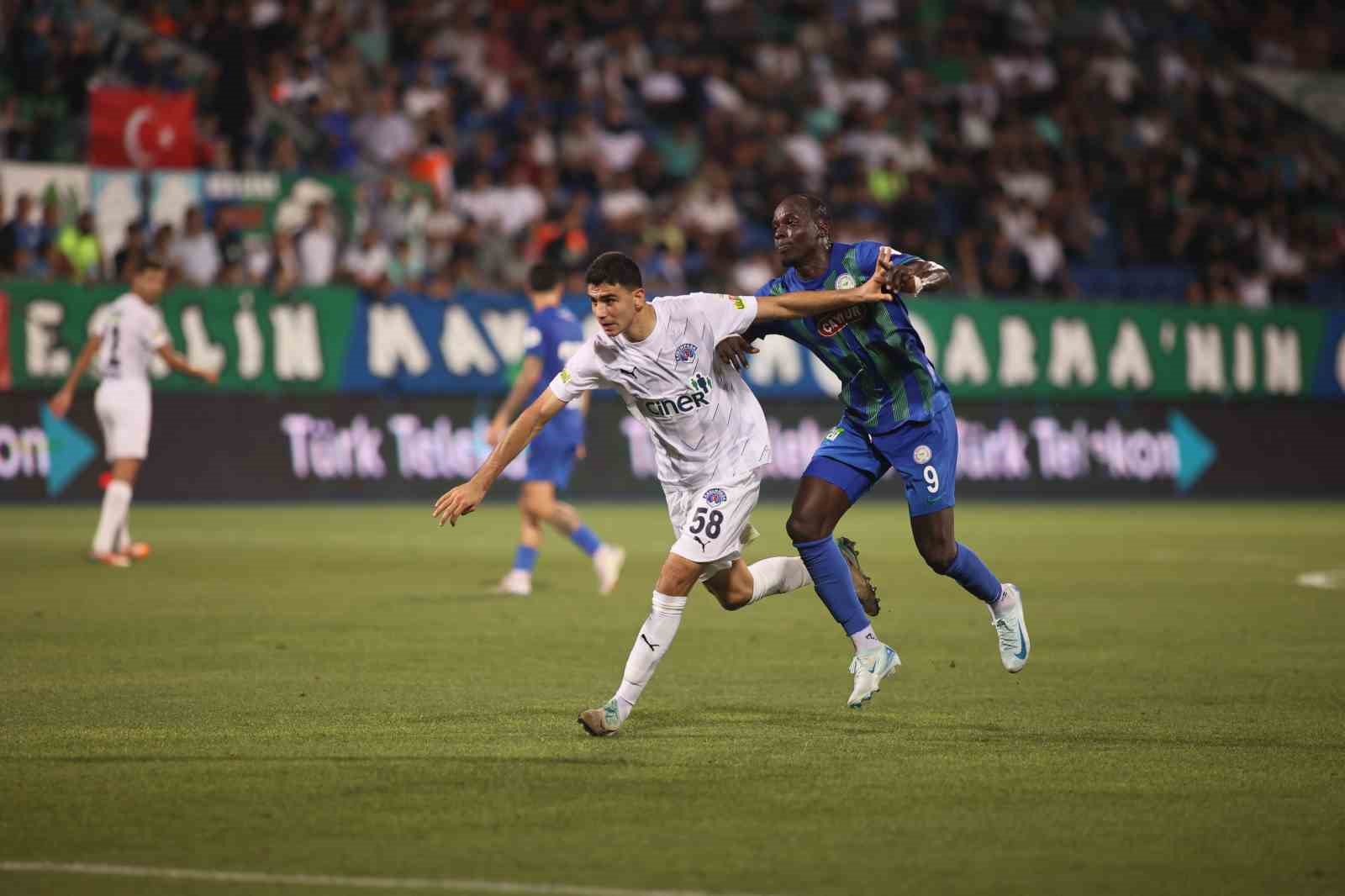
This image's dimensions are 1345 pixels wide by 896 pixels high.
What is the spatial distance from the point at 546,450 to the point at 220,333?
33.3ft

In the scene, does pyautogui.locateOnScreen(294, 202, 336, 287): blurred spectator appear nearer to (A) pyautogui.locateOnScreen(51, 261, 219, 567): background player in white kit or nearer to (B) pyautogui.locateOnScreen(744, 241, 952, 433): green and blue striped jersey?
(A) pyautogui.locateOnScreen(51, 261, 219, 567): background player in white kit

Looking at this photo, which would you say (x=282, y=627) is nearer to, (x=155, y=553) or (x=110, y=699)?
(x=110, y=699)

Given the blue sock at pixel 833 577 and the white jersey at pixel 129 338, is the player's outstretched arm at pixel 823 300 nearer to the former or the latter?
the blue sock at pixel 833 577

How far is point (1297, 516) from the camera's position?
83.4 feet

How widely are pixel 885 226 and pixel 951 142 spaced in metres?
3.05

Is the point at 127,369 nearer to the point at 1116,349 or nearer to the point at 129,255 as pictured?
the point at 129,255

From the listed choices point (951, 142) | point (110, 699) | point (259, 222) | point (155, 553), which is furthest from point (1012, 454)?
point (110, 699)

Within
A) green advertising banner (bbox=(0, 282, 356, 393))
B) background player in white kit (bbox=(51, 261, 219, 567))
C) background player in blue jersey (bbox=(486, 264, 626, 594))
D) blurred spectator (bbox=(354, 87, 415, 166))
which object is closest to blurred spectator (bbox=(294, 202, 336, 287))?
green advertising banner (bbox=(0, 282, 356, 393))

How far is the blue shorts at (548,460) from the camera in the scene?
15094 millimetres

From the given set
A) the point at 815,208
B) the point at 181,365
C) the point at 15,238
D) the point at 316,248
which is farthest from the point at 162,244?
the point at 815,208

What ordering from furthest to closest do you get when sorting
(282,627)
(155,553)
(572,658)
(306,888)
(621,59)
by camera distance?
(621,59)
(155,553)
(282,627)
(572,658)
(306,888)

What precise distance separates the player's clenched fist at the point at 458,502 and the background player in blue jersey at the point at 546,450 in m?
6.64

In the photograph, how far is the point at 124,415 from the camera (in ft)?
55.5

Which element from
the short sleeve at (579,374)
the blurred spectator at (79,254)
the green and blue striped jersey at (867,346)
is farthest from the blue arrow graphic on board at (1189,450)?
the short sleeve at (579,374)
